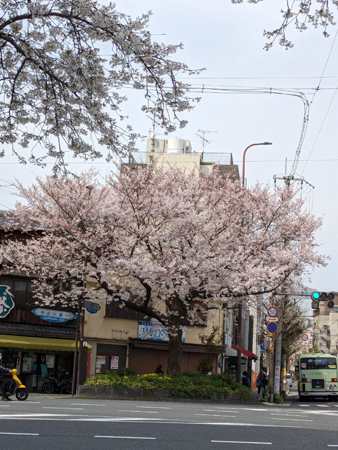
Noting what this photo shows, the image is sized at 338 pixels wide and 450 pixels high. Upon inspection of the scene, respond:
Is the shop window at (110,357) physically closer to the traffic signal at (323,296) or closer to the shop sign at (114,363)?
the shop sign at (114,363)

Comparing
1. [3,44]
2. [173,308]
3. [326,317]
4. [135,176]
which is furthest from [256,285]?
[326,317]

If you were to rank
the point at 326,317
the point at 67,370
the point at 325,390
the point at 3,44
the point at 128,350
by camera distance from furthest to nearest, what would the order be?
the point at 326,317, the point at 325,390, the point at 128,350, the point at 67,370, the point at 3,44

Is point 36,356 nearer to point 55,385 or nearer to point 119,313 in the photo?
point 55,385

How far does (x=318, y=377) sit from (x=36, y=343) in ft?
60.5

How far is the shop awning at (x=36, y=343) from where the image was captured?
92.2 feet

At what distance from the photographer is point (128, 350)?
33.3 metres

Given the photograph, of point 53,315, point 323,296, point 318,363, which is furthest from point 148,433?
point 318,363

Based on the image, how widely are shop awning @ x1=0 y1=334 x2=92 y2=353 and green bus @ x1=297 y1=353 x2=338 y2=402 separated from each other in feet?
52.7

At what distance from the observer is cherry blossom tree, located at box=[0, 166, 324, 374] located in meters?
24.4

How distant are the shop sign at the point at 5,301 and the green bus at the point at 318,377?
62.6 feet

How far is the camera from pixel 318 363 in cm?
3656

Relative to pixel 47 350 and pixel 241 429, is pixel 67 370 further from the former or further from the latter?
pixel 241 429

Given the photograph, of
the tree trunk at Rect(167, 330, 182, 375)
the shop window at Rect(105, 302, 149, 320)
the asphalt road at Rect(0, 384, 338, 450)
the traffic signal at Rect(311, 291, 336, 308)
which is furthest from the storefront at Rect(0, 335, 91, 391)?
the asphalt road at Rect(0, 384, 338, 450)

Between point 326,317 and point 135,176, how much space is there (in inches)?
4419
